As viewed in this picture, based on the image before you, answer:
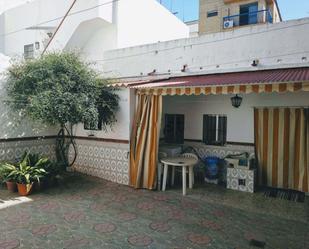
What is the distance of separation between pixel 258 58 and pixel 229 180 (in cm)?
526

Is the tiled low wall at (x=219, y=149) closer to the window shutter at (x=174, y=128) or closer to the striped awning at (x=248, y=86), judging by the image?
the window shutter at (x=174, y=128)

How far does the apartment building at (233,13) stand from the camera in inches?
936

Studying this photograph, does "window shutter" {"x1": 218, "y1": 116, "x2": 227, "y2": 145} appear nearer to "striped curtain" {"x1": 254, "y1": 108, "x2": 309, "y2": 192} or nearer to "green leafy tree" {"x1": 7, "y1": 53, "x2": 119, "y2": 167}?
"striped curtain" {"x1": 254, "y1": 108, "x2": 309, "y2": 192}

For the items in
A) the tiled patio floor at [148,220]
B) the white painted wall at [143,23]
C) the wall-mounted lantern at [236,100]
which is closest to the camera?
the tiled patio floor at [148,220]

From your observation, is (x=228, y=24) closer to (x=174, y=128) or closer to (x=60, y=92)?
(x=174, y=128)

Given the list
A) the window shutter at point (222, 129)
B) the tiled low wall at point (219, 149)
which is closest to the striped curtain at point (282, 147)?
the tiled low wall at point (219, 149)

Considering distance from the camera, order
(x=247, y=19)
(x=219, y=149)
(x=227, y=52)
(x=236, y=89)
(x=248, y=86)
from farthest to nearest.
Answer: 1. (x=247, y=19)
2. (x=219, y=149)
3. (x=227, y=52)
4. (x=236, y=89)
5. (x=248, y=86)

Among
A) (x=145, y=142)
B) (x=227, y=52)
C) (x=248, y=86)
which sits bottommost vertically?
(x=145, y=142)

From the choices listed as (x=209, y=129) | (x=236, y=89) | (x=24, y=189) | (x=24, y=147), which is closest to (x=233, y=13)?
(x=209, y=129)

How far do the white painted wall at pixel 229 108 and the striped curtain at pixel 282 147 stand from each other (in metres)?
0.32

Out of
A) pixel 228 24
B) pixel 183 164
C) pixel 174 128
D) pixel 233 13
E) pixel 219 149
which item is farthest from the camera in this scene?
pixel 233 13

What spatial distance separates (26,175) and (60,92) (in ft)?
10.9

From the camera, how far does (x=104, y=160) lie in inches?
451

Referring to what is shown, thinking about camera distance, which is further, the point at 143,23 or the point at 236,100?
the point at 143,23
